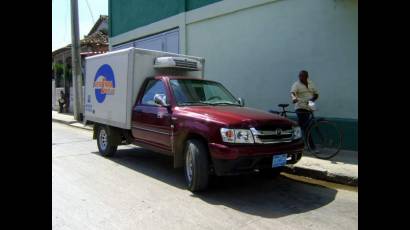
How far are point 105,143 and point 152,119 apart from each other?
6.98 ft

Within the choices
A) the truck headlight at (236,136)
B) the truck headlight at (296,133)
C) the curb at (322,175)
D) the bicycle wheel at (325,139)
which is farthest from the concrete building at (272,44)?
the truck headlight at (236,136)

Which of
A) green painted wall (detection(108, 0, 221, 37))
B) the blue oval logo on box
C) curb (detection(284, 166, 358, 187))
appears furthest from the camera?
green painted wall (detection(108, 0, 221, 37))

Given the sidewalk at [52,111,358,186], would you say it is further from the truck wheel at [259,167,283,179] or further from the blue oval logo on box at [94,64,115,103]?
Answer: the blue oval logo on box at [94,64,115,103]

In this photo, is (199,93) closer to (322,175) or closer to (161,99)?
(161,99)

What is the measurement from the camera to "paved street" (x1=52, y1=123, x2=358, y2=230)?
432 cm

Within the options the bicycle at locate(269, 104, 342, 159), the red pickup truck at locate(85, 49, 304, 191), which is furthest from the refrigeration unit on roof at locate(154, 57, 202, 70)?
the bicycle at locate(269, 104, 342, 159)

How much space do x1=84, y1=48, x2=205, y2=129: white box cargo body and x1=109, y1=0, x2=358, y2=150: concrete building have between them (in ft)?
7.44

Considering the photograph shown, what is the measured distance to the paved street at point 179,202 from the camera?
4.32m

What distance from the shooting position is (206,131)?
17.9 ft

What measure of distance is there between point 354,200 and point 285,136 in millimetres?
1261

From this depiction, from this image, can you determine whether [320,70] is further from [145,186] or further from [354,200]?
[145,186]

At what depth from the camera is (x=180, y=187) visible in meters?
5.93

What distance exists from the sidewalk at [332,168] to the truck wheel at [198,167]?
6.99ft
